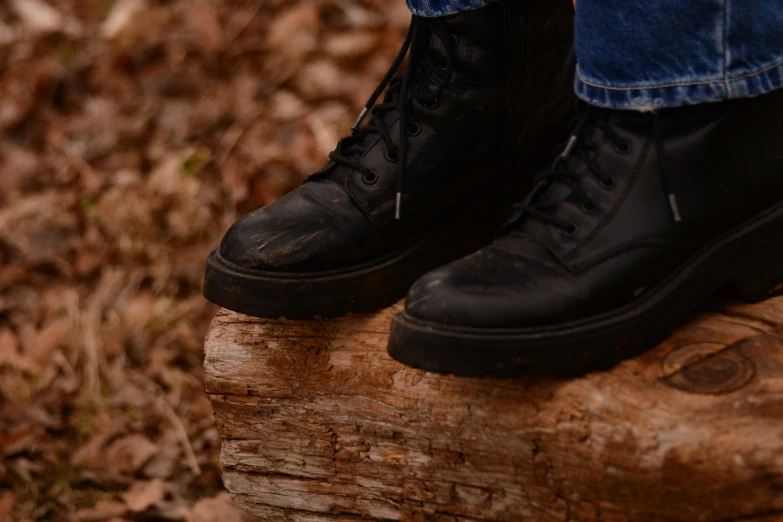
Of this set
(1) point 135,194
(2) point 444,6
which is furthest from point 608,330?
(1) point 135,194

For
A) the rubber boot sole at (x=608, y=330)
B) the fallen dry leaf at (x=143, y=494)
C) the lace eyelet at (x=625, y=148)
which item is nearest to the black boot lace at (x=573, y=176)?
the lace eyelet at (x=625, y=148)

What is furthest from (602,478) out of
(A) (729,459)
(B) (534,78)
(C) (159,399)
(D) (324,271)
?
(C) (159,399)

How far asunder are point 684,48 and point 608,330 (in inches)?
16.8

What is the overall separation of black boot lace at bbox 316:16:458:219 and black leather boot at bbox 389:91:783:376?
0.84 feet

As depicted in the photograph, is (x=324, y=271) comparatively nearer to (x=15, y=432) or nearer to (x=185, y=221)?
(x=15, y=432)

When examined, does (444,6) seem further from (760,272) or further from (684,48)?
(760,272)

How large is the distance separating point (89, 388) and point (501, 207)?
1.62 meters

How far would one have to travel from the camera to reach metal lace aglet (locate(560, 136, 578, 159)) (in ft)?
4.18

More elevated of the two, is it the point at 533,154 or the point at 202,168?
the point at 533,154

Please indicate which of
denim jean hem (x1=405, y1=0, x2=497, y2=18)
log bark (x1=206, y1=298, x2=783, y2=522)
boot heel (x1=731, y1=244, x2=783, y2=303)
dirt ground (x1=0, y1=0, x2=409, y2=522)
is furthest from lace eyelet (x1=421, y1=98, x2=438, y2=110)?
dirt ground (x1=0, y1=0, x2=409, y2=522)

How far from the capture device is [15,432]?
2.36 metres

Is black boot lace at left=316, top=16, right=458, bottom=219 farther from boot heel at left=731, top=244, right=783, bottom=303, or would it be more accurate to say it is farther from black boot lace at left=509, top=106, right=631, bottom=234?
boot heel at left=731, top=244, right=783, bottom=303

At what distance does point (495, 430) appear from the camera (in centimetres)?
127

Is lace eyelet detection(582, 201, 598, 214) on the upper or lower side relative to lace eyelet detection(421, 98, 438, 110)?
lower
